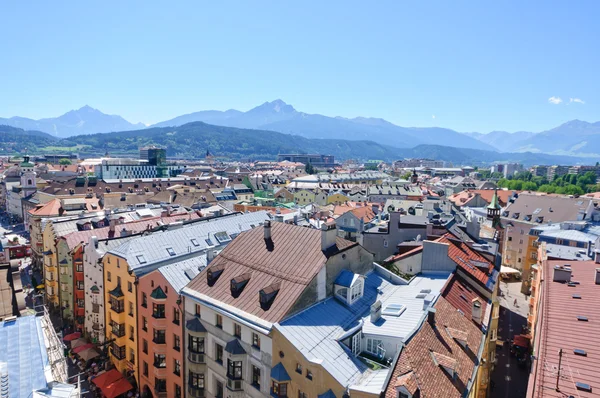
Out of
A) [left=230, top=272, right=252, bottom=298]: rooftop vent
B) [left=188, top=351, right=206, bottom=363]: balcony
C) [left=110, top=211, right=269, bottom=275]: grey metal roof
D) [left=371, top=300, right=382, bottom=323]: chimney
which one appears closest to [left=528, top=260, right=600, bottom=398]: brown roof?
[left=371, top=300, right=382, bottom=323]: chimney

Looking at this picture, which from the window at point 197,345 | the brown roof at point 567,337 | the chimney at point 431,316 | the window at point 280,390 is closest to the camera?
the brown roof at point 567,337

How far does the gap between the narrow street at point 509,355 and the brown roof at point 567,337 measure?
1334 cm

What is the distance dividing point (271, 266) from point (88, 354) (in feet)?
97.5

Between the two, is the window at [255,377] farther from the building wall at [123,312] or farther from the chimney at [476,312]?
the chimney at [476,312]

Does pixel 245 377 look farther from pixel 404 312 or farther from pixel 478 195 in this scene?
pixel 478 195

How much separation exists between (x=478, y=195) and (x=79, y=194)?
429 feet

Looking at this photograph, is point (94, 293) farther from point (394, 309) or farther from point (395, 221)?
point (395, 221)

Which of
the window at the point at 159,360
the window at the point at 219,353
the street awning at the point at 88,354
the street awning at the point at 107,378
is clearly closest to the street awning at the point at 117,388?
the street awning at the point at 107,378

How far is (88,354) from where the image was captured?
4800 centimetres

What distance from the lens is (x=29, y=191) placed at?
449 ft

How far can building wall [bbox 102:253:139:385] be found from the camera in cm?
4284

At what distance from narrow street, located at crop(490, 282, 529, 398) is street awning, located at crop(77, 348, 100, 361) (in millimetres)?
→ 47739

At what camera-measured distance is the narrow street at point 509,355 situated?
46.1 m

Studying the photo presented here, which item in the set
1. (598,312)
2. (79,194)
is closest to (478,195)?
(598,312)
